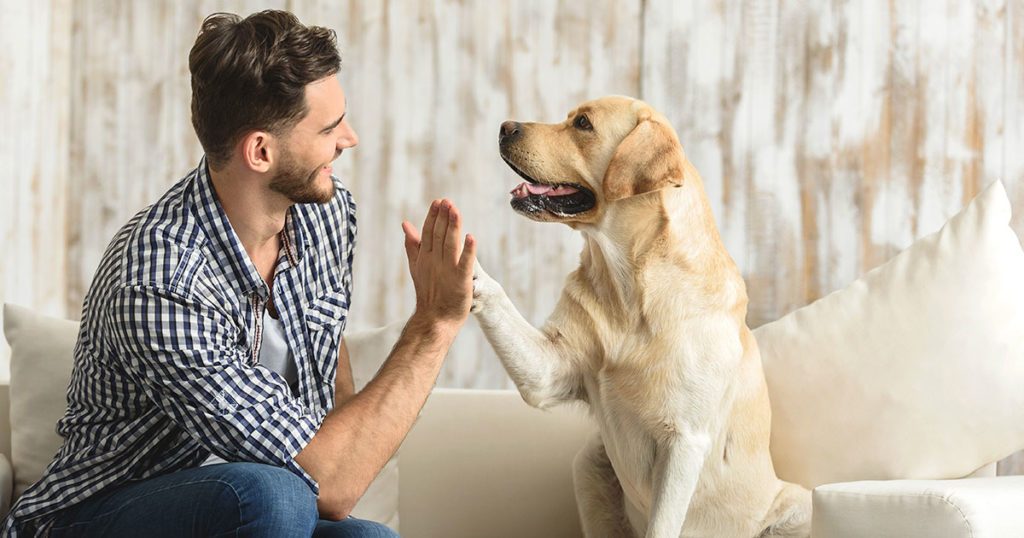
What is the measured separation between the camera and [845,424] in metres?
1.79

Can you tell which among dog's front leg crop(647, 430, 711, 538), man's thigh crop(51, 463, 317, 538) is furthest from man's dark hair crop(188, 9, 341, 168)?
dog's front leg crop(647, 430, 711, 538)

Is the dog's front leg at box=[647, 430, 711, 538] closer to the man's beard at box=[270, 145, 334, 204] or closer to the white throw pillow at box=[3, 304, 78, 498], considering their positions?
the man's beard at box=[270, 145, 334, 204]

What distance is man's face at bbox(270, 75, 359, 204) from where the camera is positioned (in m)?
1.48

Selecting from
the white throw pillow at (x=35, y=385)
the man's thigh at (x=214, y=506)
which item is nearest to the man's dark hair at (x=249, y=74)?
the man's thigh at (x=214, y=506)

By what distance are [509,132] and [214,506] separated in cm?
83

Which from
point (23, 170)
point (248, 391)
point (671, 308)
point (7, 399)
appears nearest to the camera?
point (248, 391)

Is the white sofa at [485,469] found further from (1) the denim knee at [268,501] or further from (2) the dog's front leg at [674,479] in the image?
(1) the denim knee at [268,501]

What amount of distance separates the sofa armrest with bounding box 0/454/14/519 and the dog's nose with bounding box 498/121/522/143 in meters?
1.12

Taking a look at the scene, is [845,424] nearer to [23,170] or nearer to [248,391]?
[248,391]

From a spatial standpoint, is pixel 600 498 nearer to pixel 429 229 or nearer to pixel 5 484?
pixel 429 229

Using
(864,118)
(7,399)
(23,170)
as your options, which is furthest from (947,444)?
(23,170)

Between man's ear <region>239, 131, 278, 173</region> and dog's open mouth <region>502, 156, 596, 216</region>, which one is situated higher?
man's ear <region>239, 131, 278, 173</region>

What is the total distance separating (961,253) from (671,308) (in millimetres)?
649

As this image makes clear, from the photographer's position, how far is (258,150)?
57.9 inches
